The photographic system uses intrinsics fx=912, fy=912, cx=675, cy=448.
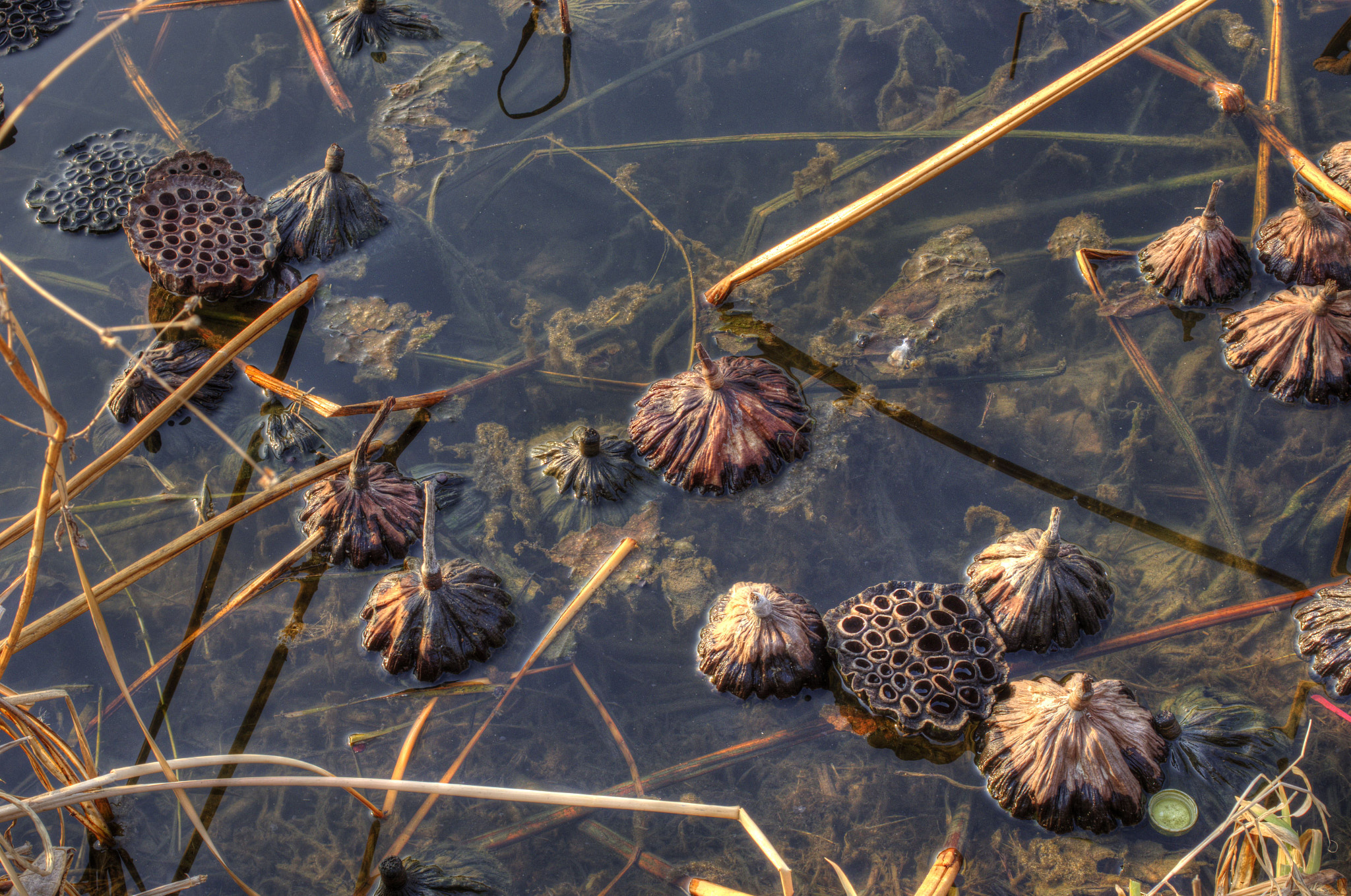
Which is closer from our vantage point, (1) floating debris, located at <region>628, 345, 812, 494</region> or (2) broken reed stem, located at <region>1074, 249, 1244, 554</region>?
(2) broken reed stem, located at <region>1074, 249, 1244, 554</region>

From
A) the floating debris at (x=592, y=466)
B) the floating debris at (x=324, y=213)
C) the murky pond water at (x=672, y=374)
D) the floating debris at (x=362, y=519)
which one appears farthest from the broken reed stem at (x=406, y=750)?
the floating debris at (x=324, y=213)

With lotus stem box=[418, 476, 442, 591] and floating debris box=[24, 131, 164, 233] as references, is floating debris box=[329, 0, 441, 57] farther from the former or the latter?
lotus stem box=[418, 476, 442, 591]

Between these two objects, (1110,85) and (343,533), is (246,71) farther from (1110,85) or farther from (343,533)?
(1110,85)

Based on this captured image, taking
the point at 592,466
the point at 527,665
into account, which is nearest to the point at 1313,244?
the point at 592,466

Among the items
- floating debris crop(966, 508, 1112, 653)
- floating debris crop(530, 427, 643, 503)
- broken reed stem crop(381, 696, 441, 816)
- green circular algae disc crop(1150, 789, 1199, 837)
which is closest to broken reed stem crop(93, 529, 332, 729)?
broken reed stem crop(381, 696, 441, 816)

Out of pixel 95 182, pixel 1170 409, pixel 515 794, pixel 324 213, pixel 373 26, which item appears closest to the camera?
pixel 515 794

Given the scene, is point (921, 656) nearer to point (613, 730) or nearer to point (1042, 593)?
point (1042, 593)

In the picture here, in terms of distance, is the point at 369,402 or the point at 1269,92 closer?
the point at 369,402

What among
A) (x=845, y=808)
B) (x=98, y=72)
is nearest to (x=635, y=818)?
(x=845, y=808)
